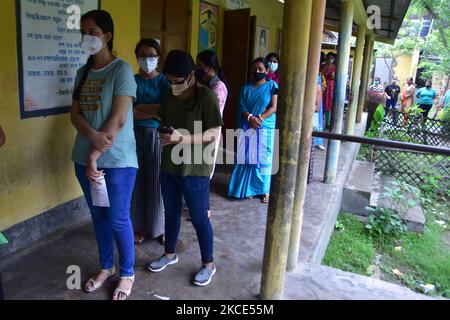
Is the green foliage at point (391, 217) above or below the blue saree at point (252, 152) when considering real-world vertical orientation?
below

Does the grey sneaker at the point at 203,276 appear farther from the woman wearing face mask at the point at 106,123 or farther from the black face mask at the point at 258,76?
the black face mask at the point at 258,76

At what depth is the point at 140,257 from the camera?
10.1 ft

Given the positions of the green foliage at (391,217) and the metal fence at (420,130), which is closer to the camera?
the green foliage at (391,217)

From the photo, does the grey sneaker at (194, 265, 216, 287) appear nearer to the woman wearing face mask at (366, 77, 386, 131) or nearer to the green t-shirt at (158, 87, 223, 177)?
the green t-shirt at (158, 87, 223, 177)

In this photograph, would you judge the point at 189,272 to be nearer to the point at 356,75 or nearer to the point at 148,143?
the point at 148,143

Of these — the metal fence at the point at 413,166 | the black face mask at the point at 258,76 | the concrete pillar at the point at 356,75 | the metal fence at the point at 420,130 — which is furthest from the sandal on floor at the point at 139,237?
the metal fence at the point at 420,130

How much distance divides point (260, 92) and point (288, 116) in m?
1.88

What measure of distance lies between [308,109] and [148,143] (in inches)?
47.1

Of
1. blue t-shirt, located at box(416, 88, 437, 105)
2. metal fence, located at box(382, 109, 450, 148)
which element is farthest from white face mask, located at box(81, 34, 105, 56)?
blue t-shirt, located at box(416, 88, 437, 105)

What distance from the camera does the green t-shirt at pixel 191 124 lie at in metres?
2.49

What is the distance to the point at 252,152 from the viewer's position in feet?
14.5

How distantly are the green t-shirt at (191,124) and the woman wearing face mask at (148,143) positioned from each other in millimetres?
333

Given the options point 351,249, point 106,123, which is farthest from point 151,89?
point 351,249
